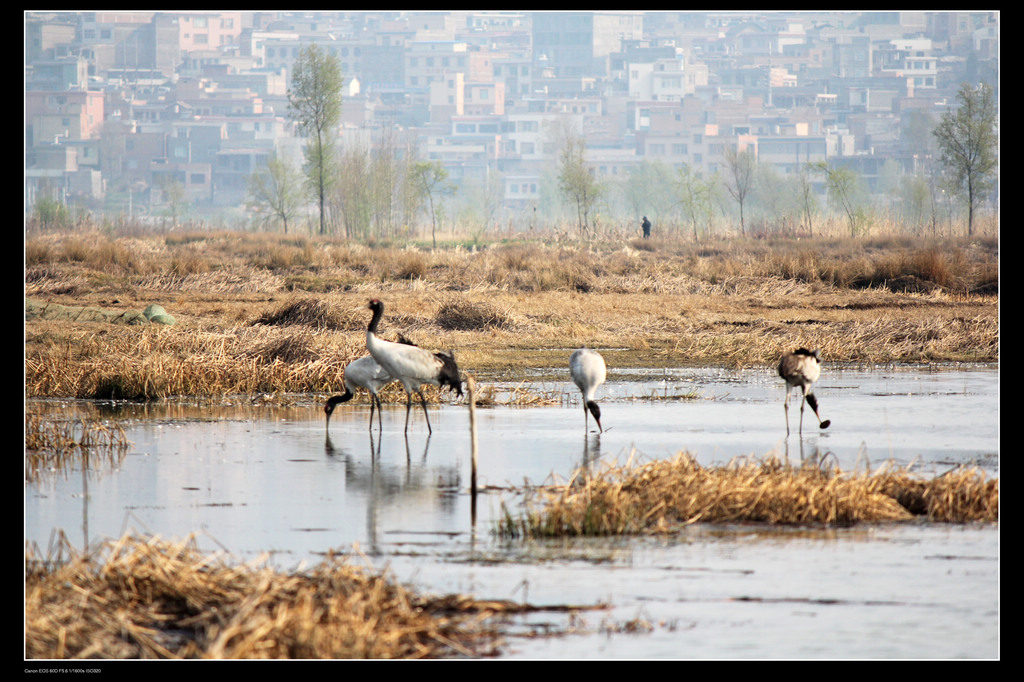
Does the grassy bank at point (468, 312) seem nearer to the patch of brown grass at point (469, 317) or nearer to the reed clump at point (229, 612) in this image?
the patch of brown grass at point (469, 317)

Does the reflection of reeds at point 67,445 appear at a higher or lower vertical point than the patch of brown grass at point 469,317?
lower

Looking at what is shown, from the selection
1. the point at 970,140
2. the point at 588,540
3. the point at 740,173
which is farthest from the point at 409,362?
the point at 740,173

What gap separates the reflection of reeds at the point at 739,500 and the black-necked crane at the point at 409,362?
350cm

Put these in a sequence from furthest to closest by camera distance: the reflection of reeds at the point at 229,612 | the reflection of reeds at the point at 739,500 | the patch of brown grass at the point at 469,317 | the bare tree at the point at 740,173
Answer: the bare tree at the point at 740,173
the patch of brown grass at the point at 469,317
the reflection of reeds at the point at 739,500
the reflection of reeds at the point at 229,612

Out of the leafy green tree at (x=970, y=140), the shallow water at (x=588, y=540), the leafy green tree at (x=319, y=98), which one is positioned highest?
the leafy green tree at (x=319, y=98)

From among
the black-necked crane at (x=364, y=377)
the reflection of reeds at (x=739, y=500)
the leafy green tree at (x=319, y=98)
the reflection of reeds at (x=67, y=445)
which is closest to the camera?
the reflection of reeds at (x=739, y=500)

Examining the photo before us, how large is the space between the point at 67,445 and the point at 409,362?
3.42 metres

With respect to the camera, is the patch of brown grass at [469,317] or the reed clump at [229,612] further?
the patch of brown grass at [469,317]

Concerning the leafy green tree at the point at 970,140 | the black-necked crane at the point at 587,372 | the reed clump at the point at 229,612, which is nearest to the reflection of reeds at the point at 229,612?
the reed clump at the point at 229,612

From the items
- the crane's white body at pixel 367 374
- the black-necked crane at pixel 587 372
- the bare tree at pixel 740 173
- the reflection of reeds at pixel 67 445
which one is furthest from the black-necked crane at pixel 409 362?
the bare tree at pixel 740 173

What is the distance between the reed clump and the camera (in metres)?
5.69

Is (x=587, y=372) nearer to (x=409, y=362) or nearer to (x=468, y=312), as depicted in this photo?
(x=409, y=362)

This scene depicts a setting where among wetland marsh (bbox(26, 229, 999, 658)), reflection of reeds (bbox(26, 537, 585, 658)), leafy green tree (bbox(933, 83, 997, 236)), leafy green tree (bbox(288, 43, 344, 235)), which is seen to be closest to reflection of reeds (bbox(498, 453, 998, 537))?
wetland marsh (bbox(26, 229, 999, 658))

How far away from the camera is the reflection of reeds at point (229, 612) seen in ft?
18.7
